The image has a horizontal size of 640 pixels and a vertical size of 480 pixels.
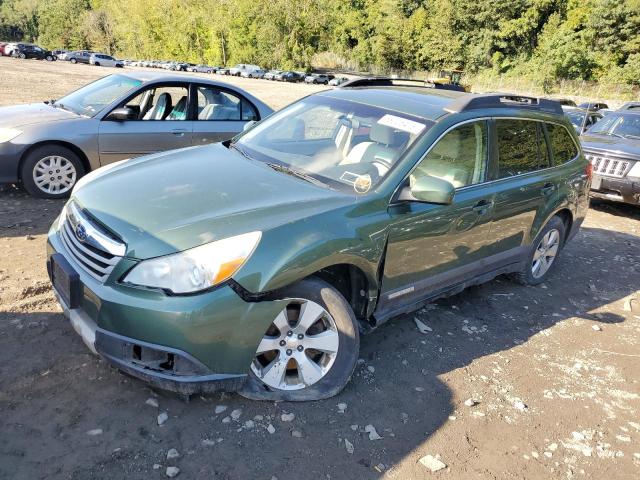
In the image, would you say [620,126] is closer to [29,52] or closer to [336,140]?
[336,140]

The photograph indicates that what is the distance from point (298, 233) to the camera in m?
2.74

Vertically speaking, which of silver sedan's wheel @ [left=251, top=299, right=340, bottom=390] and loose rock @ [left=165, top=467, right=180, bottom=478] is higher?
silver sedan's wheel @ [left=251, top=299, right=340, bottom=390]

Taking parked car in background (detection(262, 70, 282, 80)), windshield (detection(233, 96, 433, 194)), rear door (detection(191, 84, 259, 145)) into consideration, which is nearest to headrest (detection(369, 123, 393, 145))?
windshield (detection(233, 96, 433, 194))

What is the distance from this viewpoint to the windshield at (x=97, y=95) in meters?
6.29

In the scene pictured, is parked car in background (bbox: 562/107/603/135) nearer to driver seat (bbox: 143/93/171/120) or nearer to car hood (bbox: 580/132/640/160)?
car hood (bbox: 580/132/640/160)

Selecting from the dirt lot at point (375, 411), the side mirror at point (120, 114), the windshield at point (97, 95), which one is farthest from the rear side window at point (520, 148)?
the windshield at point (97, 95)

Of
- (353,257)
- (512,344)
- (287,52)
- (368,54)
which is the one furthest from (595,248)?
(368,54)

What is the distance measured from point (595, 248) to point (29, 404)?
256 inches

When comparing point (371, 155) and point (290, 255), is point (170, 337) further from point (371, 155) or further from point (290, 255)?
point (371, 155)

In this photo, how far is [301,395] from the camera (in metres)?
2.96

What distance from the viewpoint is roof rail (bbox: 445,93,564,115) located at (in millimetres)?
3705

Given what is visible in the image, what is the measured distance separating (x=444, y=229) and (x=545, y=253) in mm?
2131

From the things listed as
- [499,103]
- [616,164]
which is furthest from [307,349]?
[616,164]

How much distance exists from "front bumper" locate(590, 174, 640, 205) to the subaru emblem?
7836 millimetres
